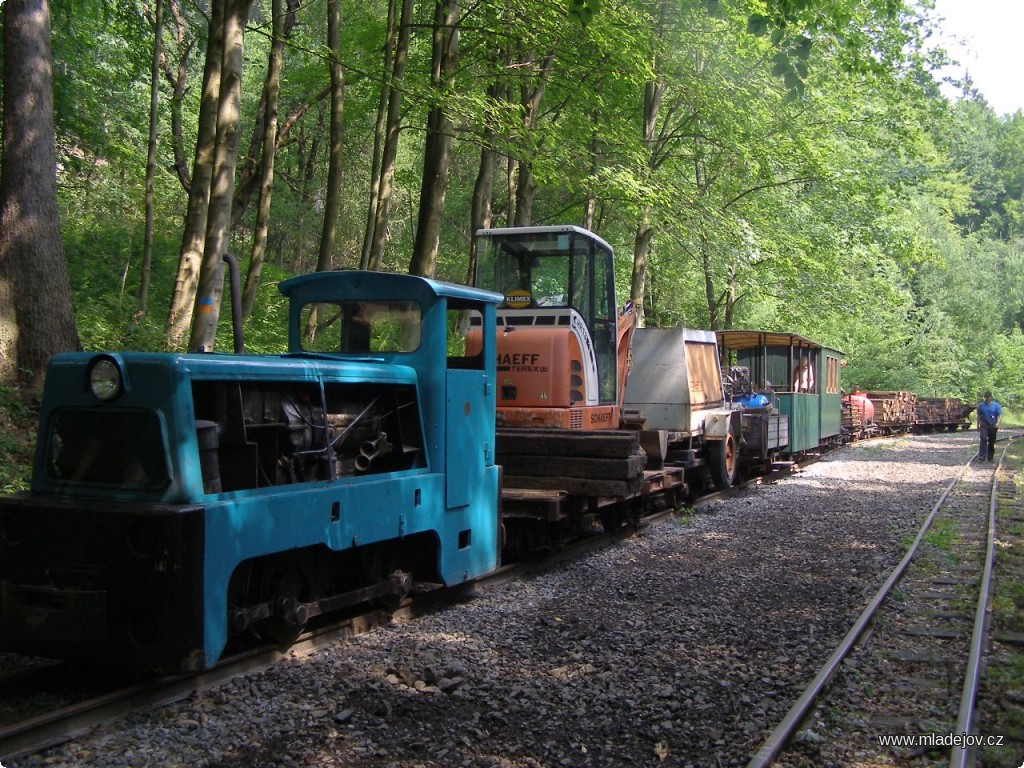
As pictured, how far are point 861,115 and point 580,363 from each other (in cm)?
2151

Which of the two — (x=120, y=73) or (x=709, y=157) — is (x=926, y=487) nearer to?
(x=709, y=157)

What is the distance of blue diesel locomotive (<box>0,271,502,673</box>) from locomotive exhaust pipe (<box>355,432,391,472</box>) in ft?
0.05

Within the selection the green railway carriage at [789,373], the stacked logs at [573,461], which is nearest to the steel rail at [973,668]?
the stacked logs at [573,461]

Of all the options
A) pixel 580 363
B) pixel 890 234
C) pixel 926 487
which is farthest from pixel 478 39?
pixel 890 234

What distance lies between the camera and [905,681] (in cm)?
568

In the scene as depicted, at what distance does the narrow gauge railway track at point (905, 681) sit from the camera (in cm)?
452

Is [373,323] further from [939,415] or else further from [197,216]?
[939,415]

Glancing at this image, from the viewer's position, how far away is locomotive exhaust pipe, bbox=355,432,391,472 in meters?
6.35

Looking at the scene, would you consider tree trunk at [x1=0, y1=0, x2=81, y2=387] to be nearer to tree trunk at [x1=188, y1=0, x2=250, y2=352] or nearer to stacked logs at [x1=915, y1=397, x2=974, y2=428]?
tree trunk at [x1=188, y1=0, x2=250, y2=352]

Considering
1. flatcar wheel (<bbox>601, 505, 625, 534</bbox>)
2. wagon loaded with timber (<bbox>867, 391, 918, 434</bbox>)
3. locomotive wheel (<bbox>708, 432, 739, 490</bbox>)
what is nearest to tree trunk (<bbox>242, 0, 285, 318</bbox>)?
flatcar wheel (<bbox>601, 505, 625, 534</bbox>)

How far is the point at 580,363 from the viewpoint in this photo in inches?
386

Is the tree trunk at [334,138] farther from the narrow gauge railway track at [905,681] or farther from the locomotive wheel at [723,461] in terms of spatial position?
the narrow gauge railway track at [905,681]

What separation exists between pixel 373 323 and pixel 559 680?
122 inches

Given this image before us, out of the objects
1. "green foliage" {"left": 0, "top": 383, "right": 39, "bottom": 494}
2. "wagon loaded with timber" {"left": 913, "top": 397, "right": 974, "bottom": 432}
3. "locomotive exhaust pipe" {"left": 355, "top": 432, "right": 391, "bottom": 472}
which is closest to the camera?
"locomotive exhaust pipe" {"left": 355, "top": 432, "right": 391, "bottom": 472}
